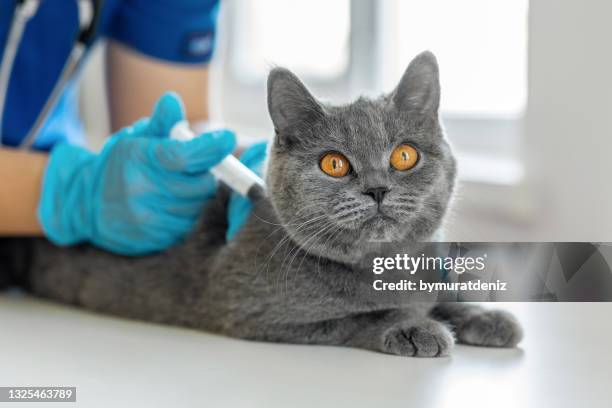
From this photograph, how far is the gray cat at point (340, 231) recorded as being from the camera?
804mm

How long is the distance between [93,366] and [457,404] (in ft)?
1.40

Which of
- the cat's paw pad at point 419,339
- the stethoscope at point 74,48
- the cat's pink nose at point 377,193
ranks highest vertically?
the stethoscope at point 74,48

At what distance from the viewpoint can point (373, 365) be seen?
2.60ft

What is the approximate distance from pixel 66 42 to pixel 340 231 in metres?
1.02

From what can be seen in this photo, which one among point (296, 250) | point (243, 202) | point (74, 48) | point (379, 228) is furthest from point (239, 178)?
point (74, 48)

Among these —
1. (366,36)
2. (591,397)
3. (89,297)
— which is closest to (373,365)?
(591,397)

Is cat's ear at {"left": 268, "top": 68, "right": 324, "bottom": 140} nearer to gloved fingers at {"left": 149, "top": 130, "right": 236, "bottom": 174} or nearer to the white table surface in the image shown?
gloved fingers at {"left": 149, "top": 130, "right": 236, "bottom": 174}

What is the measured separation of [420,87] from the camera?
0.84m

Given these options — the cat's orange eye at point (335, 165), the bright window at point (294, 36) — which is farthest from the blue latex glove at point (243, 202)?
the bright window at point (294, 36)

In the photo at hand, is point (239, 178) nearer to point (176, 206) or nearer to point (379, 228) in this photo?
point (176, 206)

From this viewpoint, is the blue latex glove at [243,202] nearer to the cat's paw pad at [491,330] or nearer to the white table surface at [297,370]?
the white table surface at [297,370]

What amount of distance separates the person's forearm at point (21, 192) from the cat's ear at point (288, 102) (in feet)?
1.96

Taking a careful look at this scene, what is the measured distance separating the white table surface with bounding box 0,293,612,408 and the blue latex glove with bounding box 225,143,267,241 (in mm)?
167

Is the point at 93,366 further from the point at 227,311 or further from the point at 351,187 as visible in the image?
the point at 351,187
